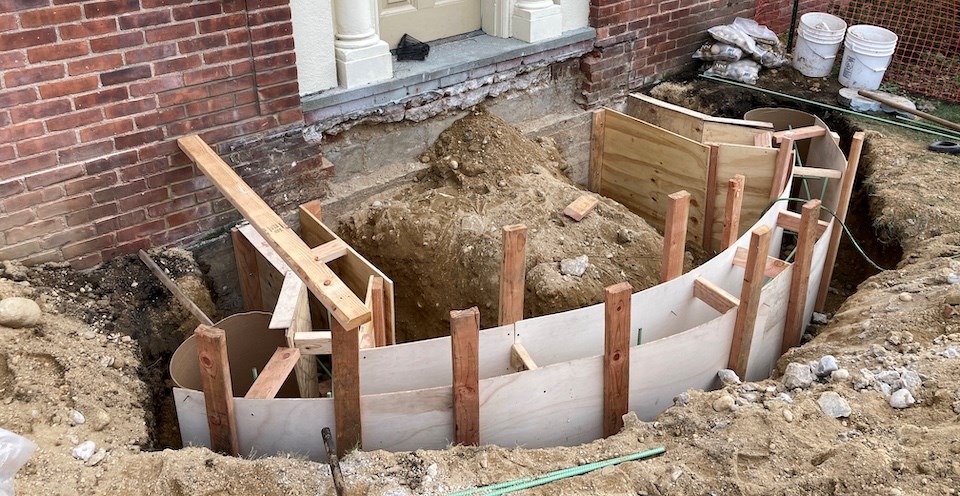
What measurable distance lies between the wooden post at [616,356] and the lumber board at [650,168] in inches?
98.8

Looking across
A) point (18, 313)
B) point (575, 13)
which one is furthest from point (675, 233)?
point (18, 313)

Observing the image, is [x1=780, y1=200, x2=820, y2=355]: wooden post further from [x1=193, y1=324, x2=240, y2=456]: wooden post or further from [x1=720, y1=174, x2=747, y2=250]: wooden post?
[x1=193, y1=324, x2=240, y2=456]: wooden post

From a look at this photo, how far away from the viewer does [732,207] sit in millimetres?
4762

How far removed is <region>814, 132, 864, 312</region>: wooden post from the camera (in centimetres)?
520

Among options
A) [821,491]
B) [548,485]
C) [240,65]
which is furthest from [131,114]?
[821,491]

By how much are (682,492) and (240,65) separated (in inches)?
129

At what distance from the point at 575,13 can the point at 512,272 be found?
10.1ft

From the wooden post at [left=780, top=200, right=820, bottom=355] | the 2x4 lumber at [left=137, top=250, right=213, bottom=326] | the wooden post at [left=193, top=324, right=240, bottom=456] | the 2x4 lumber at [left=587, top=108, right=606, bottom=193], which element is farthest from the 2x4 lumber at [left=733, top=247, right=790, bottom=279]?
the 2x4 lumber at [left=137, top=250, right=213, bottom=326]

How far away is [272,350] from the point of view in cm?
489

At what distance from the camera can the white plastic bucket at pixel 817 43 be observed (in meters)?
7.26

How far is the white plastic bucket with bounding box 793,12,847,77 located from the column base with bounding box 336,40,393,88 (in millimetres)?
4109

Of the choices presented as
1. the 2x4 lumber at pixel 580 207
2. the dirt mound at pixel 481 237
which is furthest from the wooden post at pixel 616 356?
the 2x4 lumber at pixel 580 207

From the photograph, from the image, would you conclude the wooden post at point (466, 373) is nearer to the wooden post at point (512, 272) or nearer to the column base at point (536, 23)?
the wooden post at point (512, 272)

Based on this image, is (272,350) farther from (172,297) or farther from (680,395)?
(680,395)
